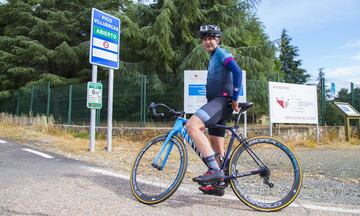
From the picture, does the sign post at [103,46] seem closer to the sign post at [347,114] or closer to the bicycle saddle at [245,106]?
the bicycle saddle at [245,106]

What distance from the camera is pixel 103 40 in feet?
28.2

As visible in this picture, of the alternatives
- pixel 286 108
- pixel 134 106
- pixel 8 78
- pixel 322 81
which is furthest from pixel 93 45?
pixel 8 78

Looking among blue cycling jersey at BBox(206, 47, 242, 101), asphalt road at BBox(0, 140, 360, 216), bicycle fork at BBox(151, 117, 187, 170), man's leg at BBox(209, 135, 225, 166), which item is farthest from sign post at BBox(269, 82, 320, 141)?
bicycle fork at BBox(151, 117, 187, 170)

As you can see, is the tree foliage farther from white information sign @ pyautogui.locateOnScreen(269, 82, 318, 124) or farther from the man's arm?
the man's arm

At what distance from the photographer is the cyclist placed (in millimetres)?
3629

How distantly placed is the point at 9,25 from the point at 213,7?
59.6 feet

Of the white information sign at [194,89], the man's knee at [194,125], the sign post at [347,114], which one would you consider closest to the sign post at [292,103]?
the sign post at [347,114]

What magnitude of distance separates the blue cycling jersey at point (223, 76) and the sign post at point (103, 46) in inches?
194

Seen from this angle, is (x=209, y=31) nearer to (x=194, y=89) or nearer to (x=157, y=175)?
(x=157, y=175)

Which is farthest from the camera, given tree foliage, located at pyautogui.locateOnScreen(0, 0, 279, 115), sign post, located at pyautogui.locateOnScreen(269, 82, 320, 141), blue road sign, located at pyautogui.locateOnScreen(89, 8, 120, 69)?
tree foliage, located at pyautogui.locateOnScreen(0, 0, 279, 115)

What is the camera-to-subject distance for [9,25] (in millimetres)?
25406

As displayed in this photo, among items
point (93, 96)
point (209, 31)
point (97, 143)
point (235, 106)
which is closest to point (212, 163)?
point (235, 106)

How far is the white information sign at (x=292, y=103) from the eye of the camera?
36.5ft

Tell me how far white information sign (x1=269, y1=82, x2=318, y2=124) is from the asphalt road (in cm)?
713
